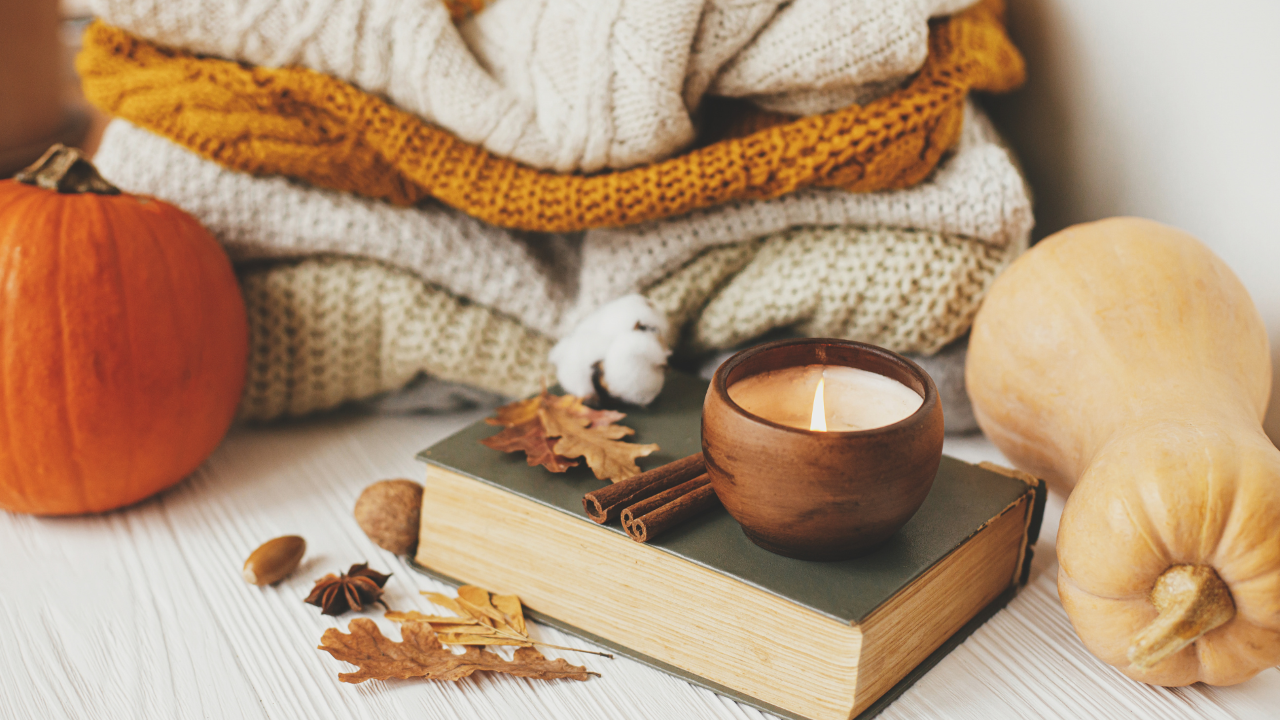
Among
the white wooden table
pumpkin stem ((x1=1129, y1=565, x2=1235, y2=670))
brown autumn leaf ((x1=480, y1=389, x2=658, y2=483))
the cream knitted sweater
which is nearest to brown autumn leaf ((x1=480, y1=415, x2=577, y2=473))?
brown autumn leaf ((x1=480, y1=389, x2=658, y2=483))

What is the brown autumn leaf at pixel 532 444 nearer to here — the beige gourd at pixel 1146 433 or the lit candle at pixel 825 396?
the lit candle at pixel 825 396

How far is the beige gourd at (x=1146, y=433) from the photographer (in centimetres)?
46

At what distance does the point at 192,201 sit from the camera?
769 millimetres

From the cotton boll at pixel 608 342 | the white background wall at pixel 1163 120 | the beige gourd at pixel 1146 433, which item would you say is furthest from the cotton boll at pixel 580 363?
the white background wall at pixel 1163 120

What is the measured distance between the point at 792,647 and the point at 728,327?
0.37 metres

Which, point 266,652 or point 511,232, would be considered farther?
point 511,232

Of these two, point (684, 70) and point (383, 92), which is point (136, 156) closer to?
point (383, 92)

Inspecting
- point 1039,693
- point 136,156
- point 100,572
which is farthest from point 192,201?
point 1039,693

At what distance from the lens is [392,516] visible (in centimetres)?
66

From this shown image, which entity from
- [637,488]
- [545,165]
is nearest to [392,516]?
[637,488]

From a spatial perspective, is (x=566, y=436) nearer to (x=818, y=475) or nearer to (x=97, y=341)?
(x=818, y=475)

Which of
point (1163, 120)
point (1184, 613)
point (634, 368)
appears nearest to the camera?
point (1184, 613)

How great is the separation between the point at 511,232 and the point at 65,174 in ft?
1.18

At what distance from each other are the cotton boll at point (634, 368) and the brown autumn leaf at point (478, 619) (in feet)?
0.58
